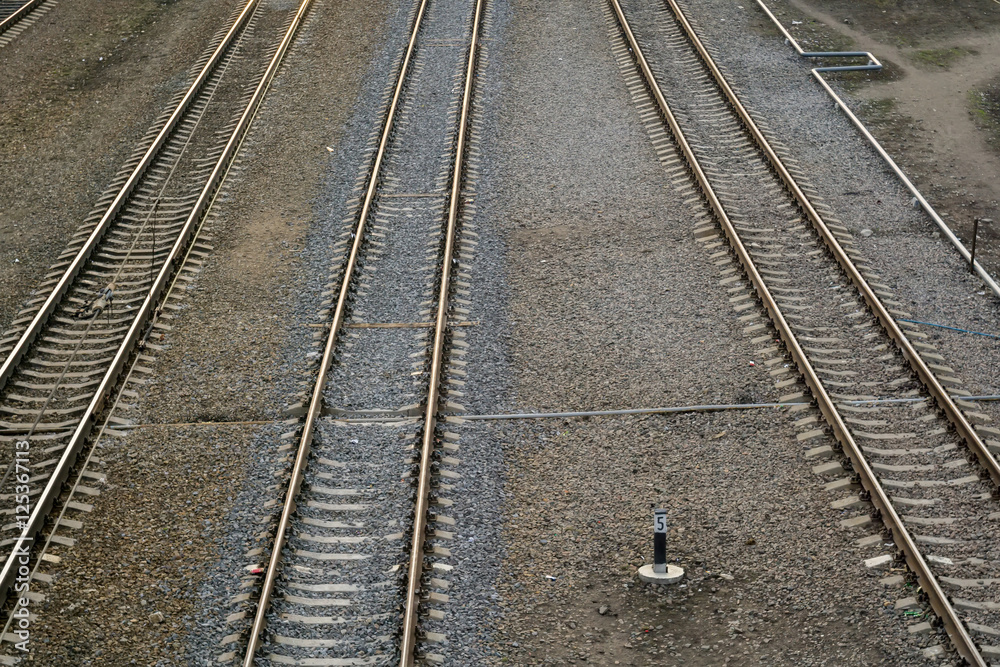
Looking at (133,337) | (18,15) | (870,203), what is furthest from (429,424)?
(18,15)

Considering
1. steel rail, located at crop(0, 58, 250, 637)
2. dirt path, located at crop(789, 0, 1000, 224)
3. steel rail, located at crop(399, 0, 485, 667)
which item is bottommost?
steel rail, located at crop(0, 58, 250, 637)

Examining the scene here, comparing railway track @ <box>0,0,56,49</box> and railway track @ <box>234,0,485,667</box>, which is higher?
railway track @ <box>0,0,56,49</box>

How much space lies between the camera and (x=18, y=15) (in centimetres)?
2494

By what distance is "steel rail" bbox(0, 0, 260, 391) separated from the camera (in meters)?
12.8

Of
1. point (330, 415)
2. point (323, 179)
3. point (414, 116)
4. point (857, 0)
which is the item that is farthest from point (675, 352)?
point (857, 0)

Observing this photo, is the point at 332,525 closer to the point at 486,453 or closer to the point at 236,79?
the point at 486,453

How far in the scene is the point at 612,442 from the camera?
11156mm

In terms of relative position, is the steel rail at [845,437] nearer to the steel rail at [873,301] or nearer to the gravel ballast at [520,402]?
the gravel ballast at [520,402]

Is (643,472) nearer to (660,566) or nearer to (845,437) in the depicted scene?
(660,566)

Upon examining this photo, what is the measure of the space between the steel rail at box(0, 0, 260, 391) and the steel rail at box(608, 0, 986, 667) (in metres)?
7.96

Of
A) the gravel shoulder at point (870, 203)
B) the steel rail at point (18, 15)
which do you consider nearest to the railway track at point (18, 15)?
the steel rail at point (18, 15)

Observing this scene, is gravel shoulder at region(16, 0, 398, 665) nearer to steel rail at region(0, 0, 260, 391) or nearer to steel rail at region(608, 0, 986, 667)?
steel rail at region(0, 0, 260, 391)

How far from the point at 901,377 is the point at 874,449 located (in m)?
1.42

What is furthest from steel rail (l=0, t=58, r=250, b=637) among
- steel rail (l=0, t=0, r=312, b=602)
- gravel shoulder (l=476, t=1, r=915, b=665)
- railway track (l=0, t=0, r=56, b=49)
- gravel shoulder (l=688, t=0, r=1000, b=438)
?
railway track (l=0, t=0, r=56, b=49)
